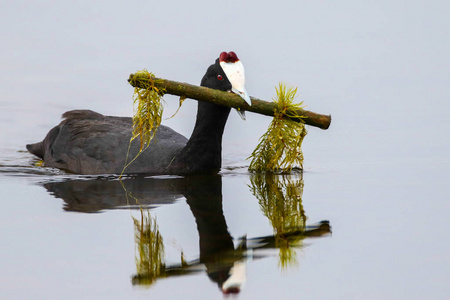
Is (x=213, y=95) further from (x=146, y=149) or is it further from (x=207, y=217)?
(x=207, y=217)

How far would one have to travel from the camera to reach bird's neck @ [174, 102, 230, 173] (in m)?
7.07

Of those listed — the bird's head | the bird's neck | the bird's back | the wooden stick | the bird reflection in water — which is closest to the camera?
the bird reflection in water

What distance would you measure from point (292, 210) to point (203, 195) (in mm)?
863

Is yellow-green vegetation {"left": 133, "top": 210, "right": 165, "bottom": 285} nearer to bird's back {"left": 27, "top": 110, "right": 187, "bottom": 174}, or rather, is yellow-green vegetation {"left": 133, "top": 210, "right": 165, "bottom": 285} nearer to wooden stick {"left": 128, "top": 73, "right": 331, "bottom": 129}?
wooden stick {"left": 128, "top": 73, "right": 331, "bottom": 129}

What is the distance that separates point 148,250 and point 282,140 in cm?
269

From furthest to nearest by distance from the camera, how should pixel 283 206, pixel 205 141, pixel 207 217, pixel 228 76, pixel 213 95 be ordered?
pixel 205 141 < pixel 228 76 < pixel 213 95 < pixel 283 206 < pixel 207 217

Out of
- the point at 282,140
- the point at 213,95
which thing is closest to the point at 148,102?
the point at 213,95

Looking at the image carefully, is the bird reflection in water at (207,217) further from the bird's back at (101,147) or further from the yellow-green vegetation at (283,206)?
the bird's back at (101,147)

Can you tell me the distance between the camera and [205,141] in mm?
7164

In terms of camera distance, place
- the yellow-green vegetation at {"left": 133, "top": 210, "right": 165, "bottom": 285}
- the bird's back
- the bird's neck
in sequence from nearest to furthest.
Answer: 1. the yellow-green vegetation at {"left": 133, "top": 210, "right": 165, "bottom": 285}
2. the bird's neck
3. the bird's back

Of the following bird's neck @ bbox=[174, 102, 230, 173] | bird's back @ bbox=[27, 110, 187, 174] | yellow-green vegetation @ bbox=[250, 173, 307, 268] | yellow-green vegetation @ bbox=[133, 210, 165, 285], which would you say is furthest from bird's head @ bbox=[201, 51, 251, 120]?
yellow-green vegetation @ bbox=[133, 210, 165, 285]

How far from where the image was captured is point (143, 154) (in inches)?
288

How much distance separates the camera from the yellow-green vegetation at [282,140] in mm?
6461

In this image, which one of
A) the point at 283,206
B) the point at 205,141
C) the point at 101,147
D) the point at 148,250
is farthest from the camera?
the point at 101,147
